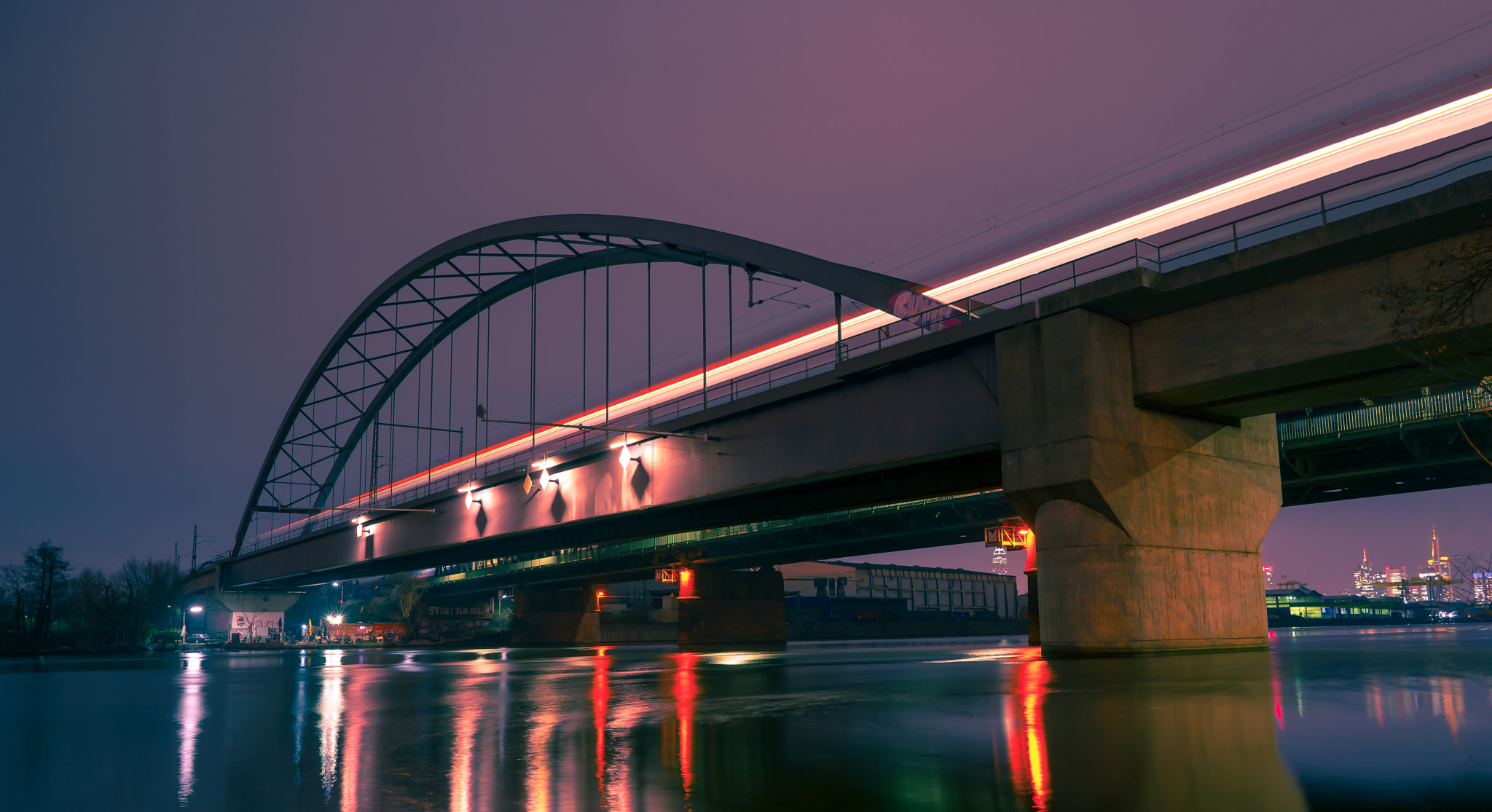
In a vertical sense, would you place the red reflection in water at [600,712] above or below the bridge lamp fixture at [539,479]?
below

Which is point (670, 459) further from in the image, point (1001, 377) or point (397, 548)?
point (397, 548)

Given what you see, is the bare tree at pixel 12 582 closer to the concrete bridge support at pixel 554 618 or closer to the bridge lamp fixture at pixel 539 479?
the concrete bridge support at pixel 554 618

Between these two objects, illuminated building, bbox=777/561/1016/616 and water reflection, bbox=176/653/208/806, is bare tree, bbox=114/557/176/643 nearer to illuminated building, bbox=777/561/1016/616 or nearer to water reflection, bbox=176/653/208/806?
illuminated building, bbox=777/561/1016/616

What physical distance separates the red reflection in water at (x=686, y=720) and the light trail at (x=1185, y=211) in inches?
561

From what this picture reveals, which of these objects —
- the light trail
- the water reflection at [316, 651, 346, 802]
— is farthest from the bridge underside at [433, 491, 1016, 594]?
the water reflection at [316, 651, 346, 802]

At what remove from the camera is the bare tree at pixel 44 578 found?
293 feet

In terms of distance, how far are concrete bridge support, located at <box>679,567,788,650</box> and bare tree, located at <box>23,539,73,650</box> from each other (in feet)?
179

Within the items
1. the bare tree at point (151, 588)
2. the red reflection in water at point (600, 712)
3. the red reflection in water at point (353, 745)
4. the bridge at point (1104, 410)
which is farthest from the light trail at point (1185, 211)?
the bare tree at point (151, 588)

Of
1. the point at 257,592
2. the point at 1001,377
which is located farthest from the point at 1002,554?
the point at 1001,377

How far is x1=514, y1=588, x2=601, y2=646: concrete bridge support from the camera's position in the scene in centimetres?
10312

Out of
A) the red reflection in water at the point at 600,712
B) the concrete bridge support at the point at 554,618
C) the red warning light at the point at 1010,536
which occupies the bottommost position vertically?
the concrete bridge support at the point at 554,618

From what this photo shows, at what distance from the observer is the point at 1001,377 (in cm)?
2788

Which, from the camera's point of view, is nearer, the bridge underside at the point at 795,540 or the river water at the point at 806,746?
the river water at the point at 806,746

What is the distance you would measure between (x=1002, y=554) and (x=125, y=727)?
18746cm
